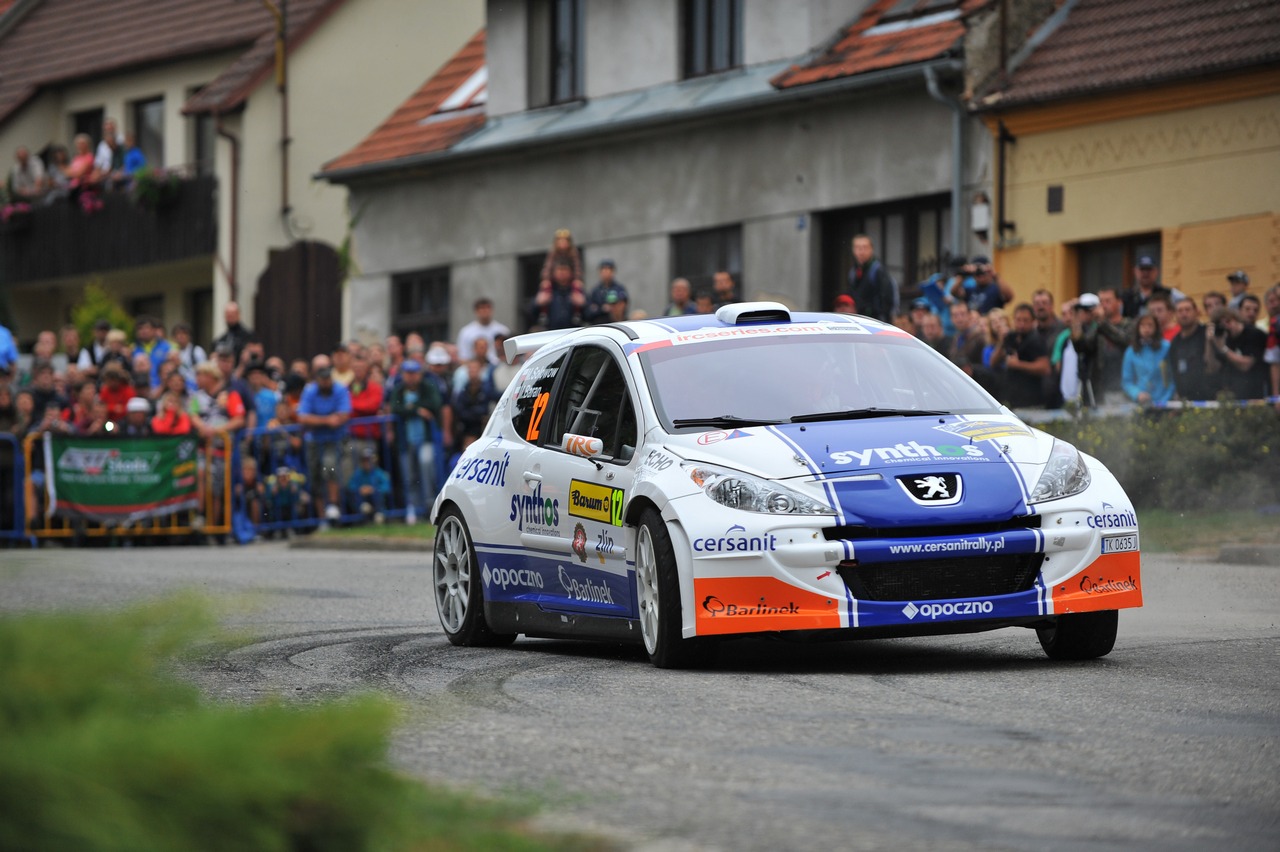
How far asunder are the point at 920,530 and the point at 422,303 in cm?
2948

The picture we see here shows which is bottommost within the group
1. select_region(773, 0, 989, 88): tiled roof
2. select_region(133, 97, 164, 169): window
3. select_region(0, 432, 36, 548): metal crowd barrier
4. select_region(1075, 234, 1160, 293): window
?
select_region(0, 432, 36, 548): metal crowd barrier

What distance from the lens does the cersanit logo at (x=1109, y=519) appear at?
9.78 meters

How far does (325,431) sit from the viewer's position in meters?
25.7

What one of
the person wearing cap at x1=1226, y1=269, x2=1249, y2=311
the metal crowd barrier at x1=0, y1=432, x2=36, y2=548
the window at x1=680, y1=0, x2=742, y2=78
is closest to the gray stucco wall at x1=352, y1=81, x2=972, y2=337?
the window at x1=680, y1=0, x2=742, y2=78

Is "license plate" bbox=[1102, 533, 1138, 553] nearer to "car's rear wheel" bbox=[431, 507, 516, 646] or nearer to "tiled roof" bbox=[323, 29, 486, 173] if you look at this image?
"car's rear wheel" bbox=[431, 507, 516, 646]

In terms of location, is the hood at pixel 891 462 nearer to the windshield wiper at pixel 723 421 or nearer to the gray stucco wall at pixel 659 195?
the windshield wiper at pixel 723 421

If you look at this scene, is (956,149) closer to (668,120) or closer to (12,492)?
(668,120)

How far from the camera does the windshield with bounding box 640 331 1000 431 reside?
34.4ft

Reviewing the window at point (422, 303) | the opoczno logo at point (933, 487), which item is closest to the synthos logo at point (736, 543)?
the opoczno logo at point (933, 487)

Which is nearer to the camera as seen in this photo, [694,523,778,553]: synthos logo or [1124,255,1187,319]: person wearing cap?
[694,523,778,553]: synthos logo

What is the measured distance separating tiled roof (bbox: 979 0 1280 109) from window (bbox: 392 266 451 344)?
43.4 ft

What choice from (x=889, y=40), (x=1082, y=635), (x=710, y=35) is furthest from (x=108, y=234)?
(x=1082, y=635)

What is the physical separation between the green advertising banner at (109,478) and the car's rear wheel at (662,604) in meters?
16.2

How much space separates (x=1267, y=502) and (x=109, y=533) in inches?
504
